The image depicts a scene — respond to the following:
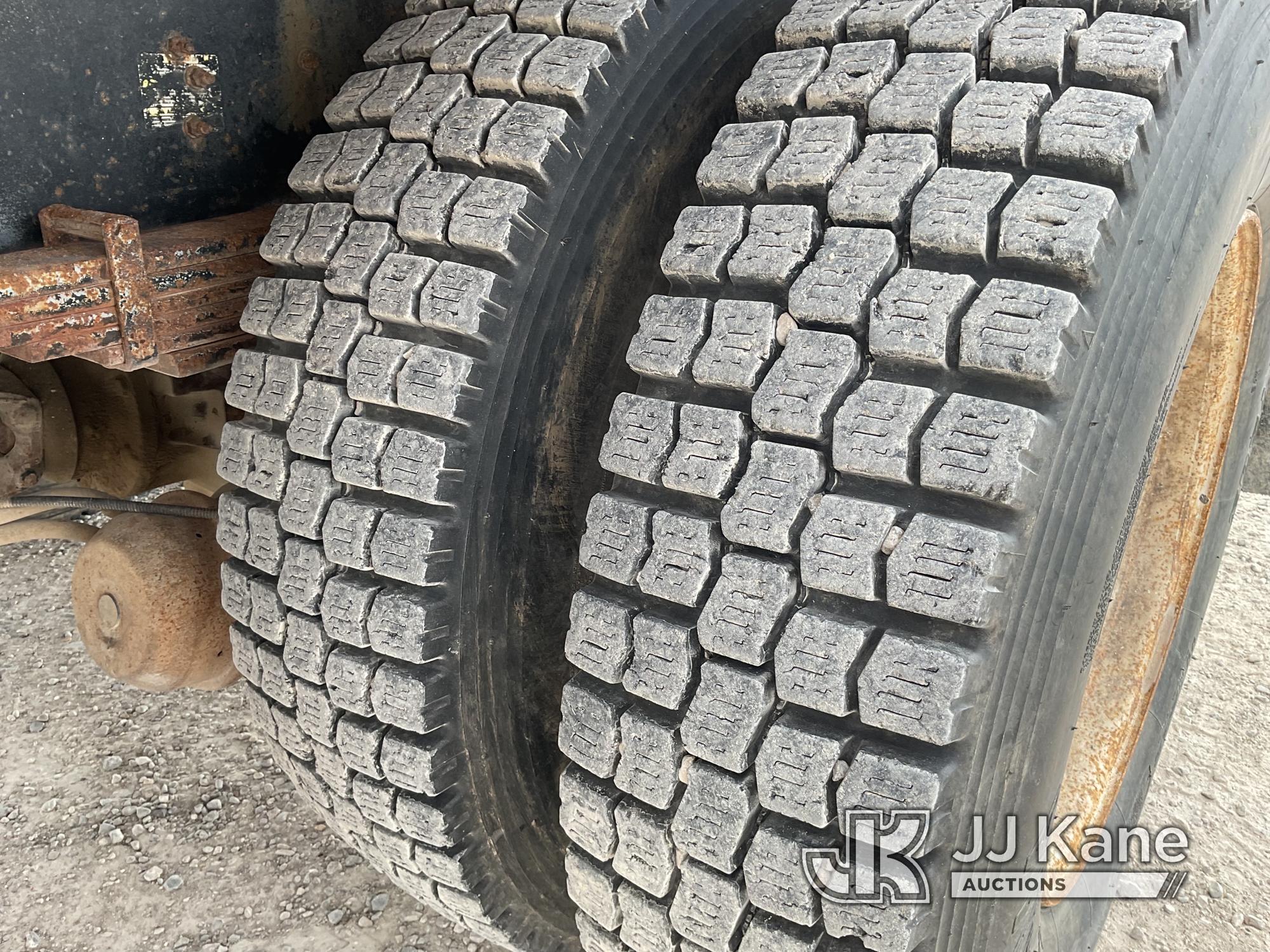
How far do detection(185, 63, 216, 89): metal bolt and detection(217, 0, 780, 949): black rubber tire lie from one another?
0.58ft

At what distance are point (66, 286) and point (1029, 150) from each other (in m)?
1.24

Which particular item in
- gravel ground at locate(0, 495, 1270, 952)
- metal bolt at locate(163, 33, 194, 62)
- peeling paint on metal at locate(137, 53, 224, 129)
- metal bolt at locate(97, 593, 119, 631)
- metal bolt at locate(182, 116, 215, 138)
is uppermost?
metal bolt at locate(163, 33, 194, 62)

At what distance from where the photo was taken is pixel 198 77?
161 cm

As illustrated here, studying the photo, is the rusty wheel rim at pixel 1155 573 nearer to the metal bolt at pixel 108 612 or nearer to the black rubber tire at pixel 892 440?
the black rubber tire at pixel 892 440

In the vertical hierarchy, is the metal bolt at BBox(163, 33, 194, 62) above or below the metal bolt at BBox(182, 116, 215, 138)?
above

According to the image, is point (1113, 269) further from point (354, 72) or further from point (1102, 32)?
point (354, 72)

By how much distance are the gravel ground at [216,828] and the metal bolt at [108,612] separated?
2.09ft

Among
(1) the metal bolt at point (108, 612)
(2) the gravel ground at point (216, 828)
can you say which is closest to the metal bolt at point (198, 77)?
(1) the metal bolt at point (108, 612)

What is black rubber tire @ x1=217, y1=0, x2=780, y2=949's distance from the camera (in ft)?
4.87

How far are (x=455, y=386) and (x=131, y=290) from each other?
49 cm

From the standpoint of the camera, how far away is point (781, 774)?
3.85 feet

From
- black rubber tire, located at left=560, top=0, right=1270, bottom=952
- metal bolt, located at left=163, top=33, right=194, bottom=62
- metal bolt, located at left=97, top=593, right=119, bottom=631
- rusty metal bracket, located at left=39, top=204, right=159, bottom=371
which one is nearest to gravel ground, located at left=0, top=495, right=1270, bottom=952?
metal bolt, located at left=97, top=593, right=119, bottom=631

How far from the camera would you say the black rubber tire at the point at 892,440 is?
43.8 inches

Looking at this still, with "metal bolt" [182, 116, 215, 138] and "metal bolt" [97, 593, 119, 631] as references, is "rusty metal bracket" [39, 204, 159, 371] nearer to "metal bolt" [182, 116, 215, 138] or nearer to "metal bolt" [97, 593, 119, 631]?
"metal bolt" [182, 116, 215, 138]
